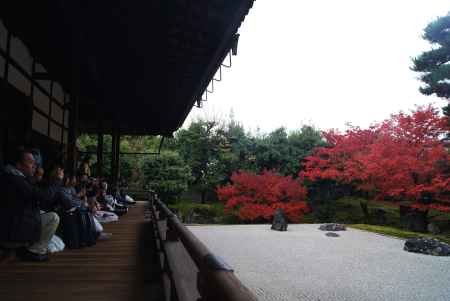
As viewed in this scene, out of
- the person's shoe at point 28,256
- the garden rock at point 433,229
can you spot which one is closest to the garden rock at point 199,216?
the garden rock at point 433,229

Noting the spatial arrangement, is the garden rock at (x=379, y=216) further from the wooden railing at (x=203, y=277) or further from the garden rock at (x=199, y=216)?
the wooden railing at (x=203, y=277)

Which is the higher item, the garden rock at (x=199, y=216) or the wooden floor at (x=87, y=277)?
the wooden floor at (x=87, y=277)

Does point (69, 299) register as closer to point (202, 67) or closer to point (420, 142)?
point (202, 67)

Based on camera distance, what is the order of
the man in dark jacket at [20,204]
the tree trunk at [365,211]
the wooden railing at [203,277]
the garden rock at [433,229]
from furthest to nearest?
the tree trunk at [365,211], the garden rock at [433,229], the man in dark jacket at [20,204], the wooden railing at [203,277]

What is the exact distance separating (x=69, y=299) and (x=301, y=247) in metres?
9.89

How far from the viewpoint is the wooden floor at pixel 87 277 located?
8.90 ft

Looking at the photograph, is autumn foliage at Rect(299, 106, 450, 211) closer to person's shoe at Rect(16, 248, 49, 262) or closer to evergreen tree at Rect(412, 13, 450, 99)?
evergreen tree at Rect(412, 13, 450, 99)

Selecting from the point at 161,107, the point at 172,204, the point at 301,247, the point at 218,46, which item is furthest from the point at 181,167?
the point at 218,46

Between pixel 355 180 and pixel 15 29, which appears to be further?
pixel 355 180

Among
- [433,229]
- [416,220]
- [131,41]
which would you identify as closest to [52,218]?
[131,41]

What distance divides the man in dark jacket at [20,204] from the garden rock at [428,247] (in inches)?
418

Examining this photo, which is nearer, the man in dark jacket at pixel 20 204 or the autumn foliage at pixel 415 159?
the man in dark jacket at pixel 20 204

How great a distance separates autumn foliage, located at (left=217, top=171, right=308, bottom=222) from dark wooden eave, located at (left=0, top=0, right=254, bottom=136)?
13094mm

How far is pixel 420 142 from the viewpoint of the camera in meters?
15.4
